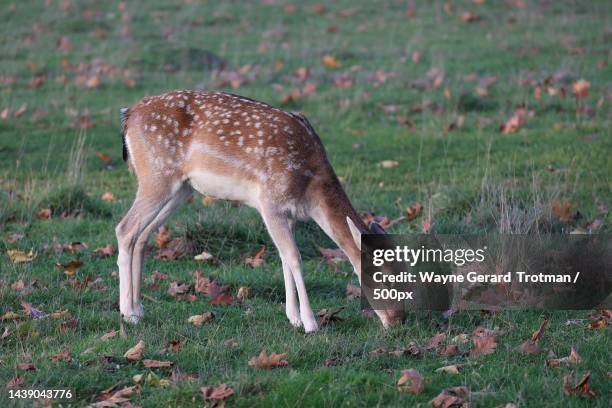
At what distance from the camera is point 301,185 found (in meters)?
7.78

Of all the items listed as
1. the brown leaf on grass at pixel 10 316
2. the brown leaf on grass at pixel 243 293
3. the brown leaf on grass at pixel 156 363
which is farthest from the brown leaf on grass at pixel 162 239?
the brown leaf on grass at pixel 156 363

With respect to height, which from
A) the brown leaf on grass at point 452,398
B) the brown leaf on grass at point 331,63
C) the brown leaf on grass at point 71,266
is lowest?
the brown leaf on grass at point 331,63

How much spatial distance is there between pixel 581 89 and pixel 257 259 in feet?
23.6

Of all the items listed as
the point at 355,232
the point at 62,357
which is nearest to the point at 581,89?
the point at 355,232

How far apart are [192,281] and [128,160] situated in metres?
1.14

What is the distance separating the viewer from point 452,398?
584 cm

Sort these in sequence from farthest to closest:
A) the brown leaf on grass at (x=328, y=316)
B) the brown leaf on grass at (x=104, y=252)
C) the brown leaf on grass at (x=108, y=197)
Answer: the brown leaf on grass at (x=108, y=197)
the brown leaf on grass at (x=104, y=252)
the brown leaf on grass at (x=328, y=316)

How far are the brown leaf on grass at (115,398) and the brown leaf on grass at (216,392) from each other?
0.46 meters

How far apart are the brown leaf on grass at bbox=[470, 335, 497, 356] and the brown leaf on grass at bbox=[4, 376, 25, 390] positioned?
283 centimetres

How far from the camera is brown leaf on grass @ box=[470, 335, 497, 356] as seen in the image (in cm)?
675

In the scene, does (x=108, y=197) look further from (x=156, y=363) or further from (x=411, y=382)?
(x=411, y=382)

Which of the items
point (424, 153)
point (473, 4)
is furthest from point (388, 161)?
point (473, 4)

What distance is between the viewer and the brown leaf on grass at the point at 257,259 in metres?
9.25

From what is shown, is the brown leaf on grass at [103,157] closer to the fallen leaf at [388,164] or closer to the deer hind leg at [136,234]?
the fallen leaf at [388,164]
